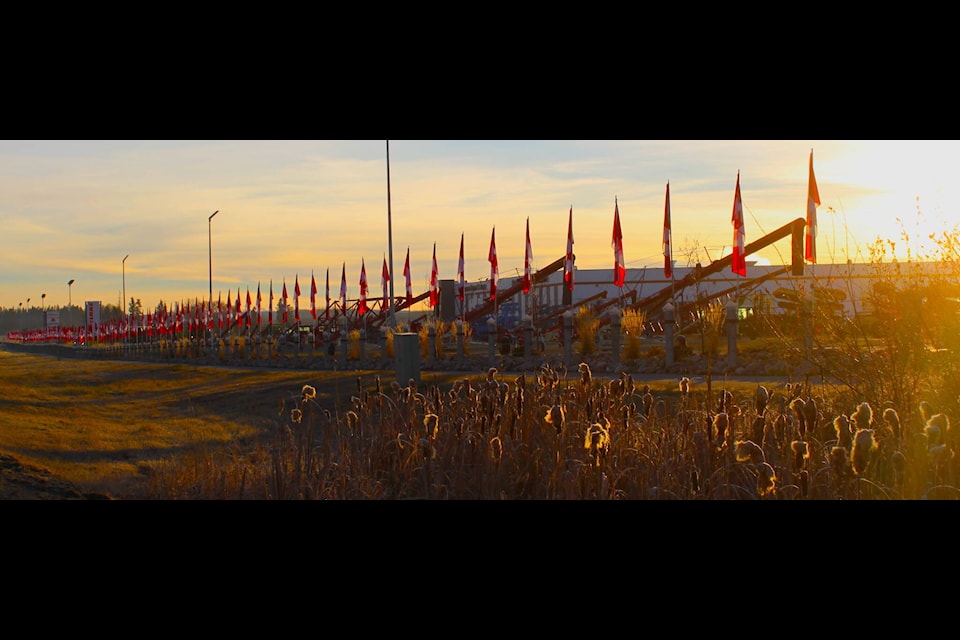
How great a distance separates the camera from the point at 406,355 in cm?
1595

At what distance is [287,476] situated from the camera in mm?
7574

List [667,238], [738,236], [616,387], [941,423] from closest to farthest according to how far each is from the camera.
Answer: [941,423] < [616,387] < [738,236] < [667,238]

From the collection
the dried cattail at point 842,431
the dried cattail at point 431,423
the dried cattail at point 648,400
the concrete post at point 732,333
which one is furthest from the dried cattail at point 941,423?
the concrete post at point 732,333

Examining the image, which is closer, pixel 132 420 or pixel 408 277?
pixel 132 420

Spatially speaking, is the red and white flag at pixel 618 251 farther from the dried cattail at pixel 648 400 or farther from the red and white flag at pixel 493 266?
the dried cattail at pixel 648 400

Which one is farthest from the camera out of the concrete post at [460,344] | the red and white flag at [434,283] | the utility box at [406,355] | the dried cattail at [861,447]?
the red and white flag at [434,283]

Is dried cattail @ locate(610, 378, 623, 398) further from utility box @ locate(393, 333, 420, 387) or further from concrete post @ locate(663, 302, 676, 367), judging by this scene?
concrete post @ locate(663, 302, 676, 367)

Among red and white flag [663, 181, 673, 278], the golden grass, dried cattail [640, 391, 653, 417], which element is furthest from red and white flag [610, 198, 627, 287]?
dried cattail [640, 391, 653, 417]

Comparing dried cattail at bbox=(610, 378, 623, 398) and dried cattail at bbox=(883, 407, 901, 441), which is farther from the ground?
dried cattail at bbox=(610, 378, 623, 398)

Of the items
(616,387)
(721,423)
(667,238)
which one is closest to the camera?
(721,423)

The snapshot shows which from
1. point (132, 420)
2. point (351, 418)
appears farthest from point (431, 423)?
point (132, 420)

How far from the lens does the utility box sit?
51.9ft

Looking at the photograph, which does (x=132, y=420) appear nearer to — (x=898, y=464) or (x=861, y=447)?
(x=898, y=464)

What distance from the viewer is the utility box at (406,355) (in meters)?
15.8
